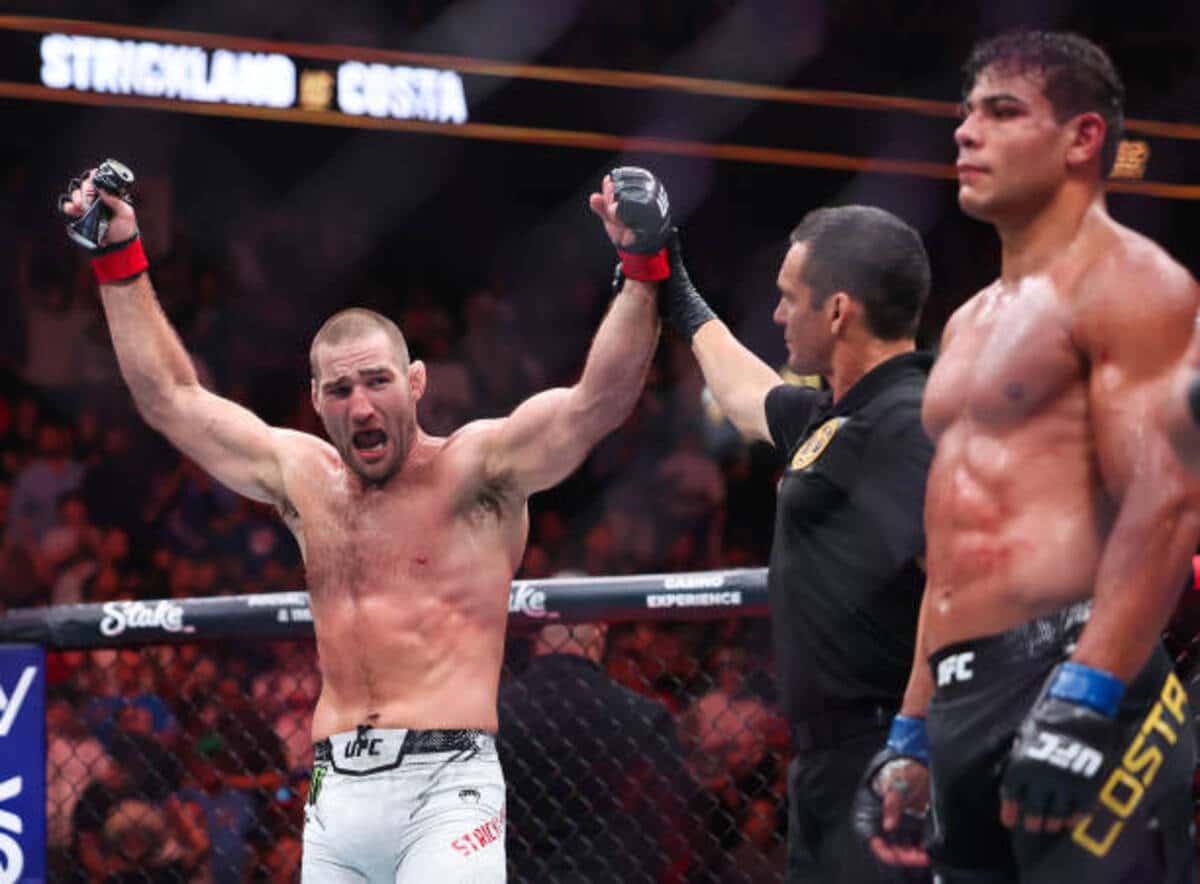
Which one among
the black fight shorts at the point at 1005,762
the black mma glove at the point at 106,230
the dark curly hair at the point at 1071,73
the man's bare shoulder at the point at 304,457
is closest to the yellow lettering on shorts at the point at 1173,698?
the black fight shorts at the point at 1005,762

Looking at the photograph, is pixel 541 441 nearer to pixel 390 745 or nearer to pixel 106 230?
pixel 390 745

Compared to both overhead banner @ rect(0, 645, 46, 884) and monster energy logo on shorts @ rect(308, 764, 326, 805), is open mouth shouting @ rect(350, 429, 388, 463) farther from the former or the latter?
overhead banner @ rect(0, 645, 46, 884)

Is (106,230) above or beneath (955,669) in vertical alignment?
above

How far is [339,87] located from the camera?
6.71 meters

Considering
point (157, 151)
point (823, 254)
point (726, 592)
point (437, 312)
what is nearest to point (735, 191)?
point (437, 312)

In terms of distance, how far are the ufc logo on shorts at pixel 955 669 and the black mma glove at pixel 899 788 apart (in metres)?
0.13

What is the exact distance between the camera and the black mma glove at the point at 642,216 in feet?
9.68

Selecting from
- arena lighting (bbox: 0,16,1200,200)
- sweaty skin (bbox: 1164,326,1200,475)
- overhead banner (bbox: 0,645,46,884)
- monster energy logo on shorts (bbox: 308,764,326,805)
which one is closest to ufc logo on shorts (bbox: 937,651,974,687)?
sweaty skin (bbox: 1164,326,1200,475)

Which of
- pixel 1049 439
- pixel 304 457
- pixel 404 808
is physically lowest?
pixel 404 808

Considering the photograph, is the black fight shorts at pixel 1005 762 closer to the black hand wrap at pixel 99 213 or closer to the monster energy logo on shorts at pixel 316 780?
the monster energy logo on shorts at pixel 316 780

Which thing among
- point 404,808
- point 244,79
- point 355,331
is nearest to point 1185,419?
point 404,808

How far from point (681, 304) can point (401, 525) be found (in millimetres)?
650

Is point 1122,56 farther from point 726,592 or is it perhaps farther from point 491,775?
point 491,775

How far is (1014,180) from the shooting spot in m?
2.18
